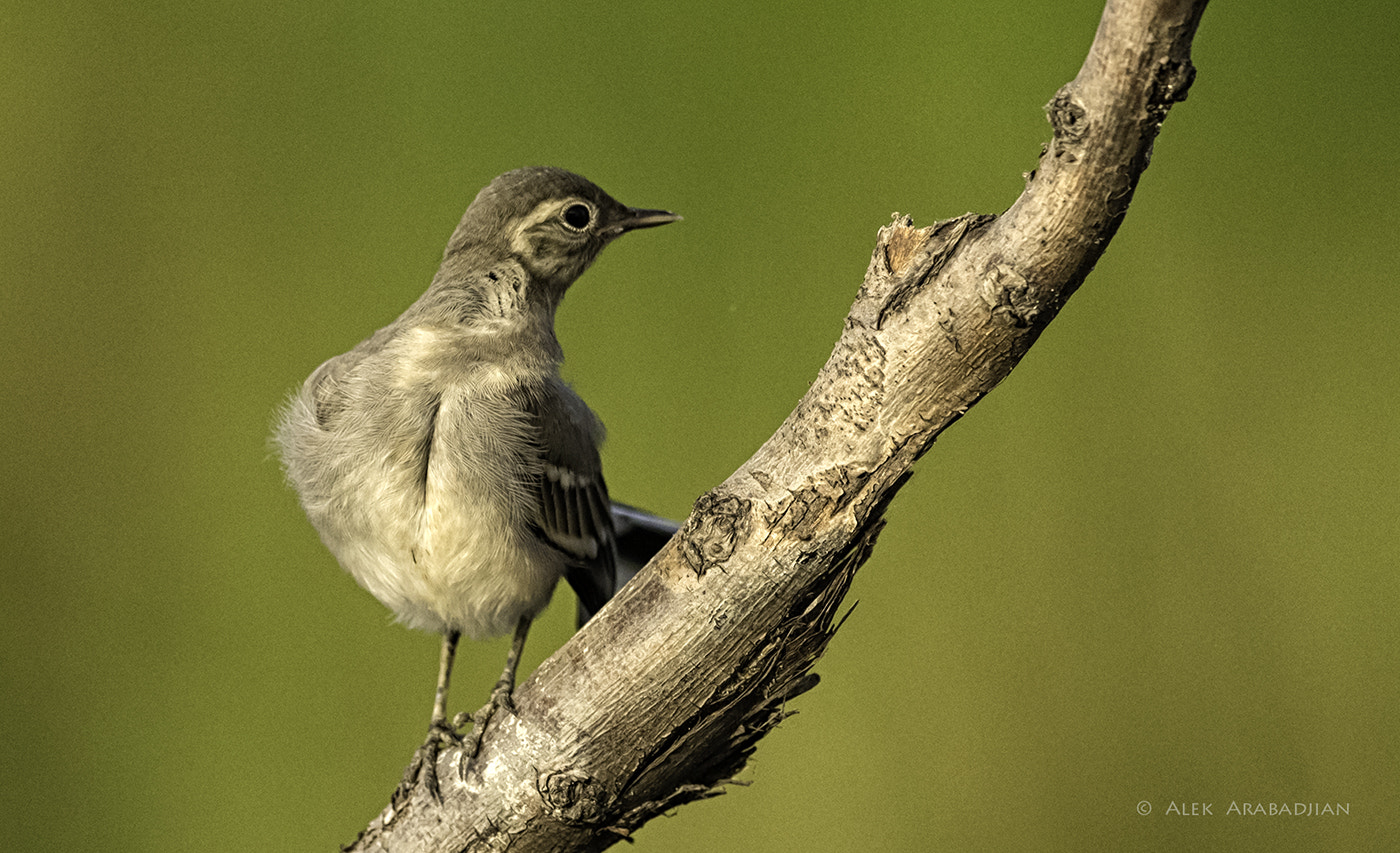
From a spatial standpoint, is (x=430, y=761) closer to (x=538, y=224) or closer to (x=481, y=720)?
(x=481, y=720)

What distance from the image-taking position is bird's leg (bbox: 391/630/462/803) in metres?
1.70

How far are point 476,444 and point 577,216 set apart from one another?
18.5 inches

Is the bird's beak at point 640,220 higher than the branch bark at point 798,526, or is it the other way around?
the bird's beak at point 640,220

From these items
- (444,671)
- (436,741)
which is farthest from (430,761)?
(444,671)

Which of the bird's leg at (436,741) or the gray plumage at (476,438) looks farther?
the gray plumage at (476,438)

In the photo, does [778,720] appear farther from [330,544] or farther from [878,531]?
[330,544]

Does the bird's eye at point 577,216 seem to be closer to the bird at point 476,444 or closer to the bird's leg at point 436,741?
the bird at point 476,444

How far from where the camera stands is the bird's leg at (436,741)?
1.70 m

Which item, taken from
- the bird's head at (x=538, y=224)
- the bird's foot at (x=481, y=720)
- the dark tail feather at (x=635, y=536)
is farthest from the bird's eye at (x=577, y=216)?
the bird's foot at (x=481, y=720)

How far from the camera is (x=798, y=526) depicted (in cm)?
143

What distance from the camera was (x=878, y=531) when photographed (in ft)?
4.79

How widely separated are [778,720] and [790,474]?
0.39 m

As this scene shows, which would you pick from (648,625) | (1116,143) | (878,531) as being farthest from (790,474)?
(1116,143)

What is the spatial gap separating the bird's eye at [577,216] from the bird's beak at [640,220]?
2.6 inches
